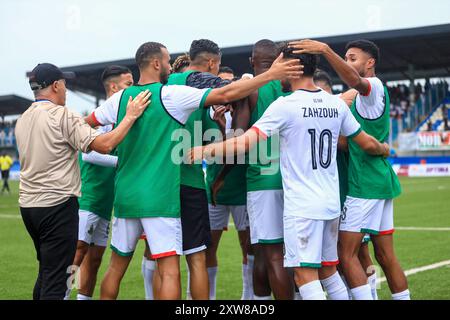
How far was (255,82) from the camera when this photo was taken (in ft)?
16.2

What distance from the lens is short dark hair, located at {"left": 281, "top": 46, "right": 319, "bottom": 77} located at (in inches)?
195

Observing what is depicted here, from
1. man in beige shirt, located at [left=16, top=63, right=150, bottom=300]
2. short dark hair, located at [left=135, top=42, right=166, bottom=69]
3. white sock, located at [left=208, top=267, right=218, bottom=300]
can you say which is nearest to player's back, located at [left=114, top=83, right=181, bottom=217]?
man in beige shirt, located at [left=16, top=63, right=150, bottom=300]

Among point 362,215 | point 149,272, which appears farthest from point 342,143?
point 149,272

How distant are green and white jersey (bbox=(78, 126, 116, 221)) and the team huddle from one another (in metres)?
1.32

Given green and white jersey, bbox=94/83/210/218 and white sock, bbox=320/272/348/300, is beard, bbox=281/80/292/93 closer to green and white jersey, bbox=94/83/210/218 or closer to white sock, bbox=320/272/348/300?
green and white jersey, bbox=94/83/210/218

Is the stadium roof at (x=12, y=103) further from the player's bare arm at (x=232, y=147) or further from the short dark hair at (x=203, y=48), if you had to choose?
the player's bare arm at (x=232, y=147)

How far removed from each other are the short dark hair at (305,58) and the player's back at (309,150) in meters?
0.17

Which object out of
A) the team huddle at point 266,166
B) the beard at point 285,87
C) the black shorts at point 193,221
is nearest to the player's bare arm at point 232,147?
the team huddle at point 266,166

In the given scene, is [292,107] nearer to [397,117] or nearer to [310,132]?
[310,132]

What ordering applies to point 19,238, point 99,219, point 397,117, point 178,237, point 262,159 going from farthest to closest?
point 397,117 → point 19,238 → point 99,219 → point 262,159 → point 178,237

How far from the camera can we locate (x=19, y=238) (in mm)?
13375

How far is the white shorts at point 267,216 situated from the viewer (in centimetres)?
548
